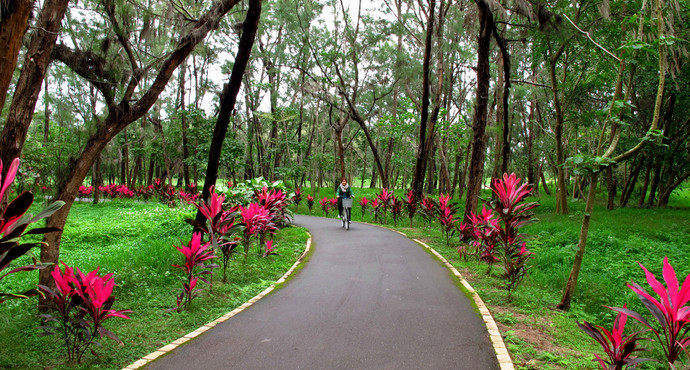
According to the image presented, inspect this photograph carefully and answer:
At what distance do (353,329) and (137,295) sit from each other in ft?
10.3

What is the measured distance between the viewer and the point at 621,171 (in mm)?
22672

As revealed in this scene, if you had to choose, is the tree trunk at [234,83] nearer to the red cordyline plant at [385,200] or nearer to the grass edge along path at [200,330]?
the grass edge along path at [200,330]

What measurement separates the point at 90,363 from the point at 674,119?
22924 millimetres

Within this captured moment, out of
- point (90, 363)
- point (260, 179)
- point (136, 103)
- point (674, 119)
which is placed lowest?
point (90, 363)

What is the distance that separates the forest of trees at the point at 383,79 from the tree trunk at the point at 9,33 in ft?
0.04

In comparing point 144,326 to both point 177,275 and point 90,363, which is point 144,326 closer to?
point 90,363

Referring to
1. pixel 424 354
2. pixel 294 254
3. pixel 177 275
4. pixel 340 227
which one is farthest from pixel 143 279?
pixel 340 227

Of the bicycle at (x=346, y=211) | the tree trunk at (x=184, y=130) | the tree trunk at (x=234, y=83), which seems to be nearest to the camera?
the tree trunk at (x=234, y=83)

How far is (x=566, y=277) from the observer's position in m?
7.05

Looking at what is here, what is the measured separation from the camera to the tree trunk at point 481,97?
34.2 feet

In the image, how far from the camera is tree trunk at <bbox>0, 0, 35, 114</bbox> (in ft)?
11.9

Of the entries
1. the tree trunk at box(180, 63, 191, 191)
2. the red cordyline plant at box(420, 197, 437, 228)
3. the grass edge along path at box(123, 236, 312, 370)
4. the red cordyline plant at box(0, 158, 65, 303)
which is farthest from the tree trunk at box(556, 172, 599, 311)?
the tree trunk at box(180, 63, 191, 191)

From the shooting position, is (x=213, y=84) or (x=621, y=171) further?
(x=213, y=84)

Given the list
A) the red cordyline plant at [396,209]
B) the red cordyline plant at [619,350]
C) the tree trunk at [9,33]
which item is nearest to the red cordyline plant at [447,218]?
the red cordyline plant at [396,209]
